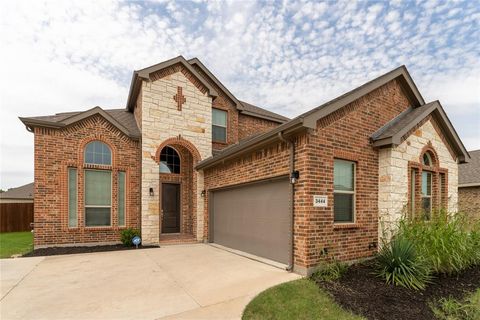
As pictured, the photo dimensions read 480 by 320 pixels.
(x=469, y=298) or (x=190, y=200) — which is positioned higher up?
(x=190, y=200)

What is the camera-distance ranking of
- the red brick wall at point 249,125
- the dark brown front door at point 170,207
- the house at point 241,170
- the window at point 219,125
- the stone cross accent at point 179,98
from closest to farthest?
the house at point 241,170 → the stone cross accent at point 179,98 → the dark brown front door at point 170,207 → the window at point 219,125 → the red brick wall at point 249,125

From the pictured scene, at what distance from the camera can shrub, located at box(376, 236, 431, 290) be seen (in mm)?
5117

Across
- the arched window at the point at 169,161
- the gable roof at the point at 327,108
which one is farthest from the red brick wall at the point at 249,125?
the gable roof at the point at 327,108

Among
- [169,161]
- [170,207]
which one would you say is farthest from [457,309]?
[169,161]

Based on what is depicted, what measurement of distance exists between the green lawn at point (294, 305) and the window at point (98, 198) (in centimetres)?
767

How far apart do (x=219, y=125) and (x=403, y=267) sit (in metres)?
9.70

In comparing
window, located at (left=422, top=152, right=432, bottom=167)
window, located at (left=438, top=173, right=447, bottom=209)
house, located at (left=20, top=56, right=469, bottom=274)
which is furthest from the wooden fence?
window, located at (left=438, top=173, right=447, bottom=209)

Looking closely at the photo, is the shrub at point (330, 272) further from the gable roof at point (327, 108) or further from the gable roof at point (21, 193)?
the gable roof at point (21, 193)

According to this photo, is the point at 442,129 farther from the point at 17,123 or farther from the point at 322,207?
the point at 17,123

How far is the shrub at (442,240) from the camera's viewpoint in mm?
5699

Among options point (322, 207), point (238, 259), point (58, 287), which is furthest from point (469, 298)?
point (58, 287)

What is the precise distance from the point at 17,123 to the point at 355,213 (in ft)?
38.2

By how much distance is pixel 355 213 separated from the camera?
21.6 feet

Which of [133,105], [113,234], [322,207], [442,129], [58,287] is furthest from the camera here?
[133,105]
